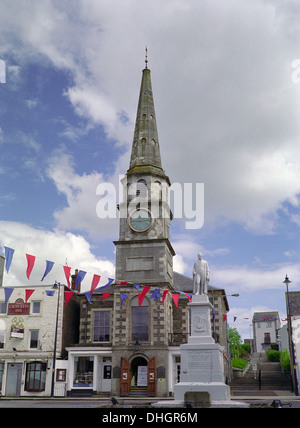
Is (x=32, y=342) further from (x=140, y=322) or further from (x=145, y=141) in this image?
(x=145, y=141)

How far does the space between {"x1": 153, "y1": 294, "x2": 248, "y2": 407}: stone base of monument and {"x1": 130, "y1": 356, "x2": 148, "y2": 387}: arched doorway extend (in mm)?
15102

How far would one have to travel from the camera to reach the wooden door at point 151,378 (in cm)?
3184

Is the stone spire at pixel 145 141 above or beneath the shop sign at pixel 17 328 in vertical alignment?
above

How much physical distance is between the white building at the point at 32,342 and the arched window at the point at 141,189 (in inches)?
415

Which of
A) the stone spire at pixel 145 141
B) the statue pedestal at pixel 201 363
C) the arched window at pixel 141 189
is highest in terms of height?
the stone spire at pixel 145 141

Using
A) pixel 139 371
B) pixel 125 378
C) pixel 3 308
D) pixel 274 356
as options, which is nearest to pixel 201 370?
pixel 125 378

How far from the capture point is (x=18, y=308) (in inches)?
1438

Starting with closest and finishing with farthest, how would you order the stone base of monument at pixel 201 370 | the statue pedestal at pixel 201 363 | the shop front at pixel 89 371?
the stone base of monument at pixel 201 370 → the statue pedestal at pixel 201 363 → the shop front at pixel 89 371

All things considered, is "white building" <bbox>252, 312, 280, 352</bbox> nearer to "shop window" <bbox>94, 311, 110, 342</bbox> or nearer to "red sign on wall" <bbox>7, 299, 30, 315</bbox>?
"shop window" <bbox>94, 311, 110, 342</bbox>

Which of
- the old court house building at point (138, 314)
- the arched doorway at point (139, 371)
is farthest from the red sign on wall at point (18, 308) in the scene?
the arched doorway at point (139, 371)

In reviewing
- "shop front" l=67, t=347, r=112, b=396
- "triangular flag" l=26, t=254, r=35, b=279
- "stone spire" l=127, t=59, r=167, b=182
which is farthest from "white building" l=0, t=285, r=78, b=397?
"stone spire" l=127, t=59, r=167, b=182

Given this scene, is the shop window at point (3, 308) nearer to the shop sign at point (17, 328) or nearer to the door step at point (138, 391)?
the shop sign at point (17, 328)

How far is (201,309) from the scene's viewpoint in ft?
67.6
